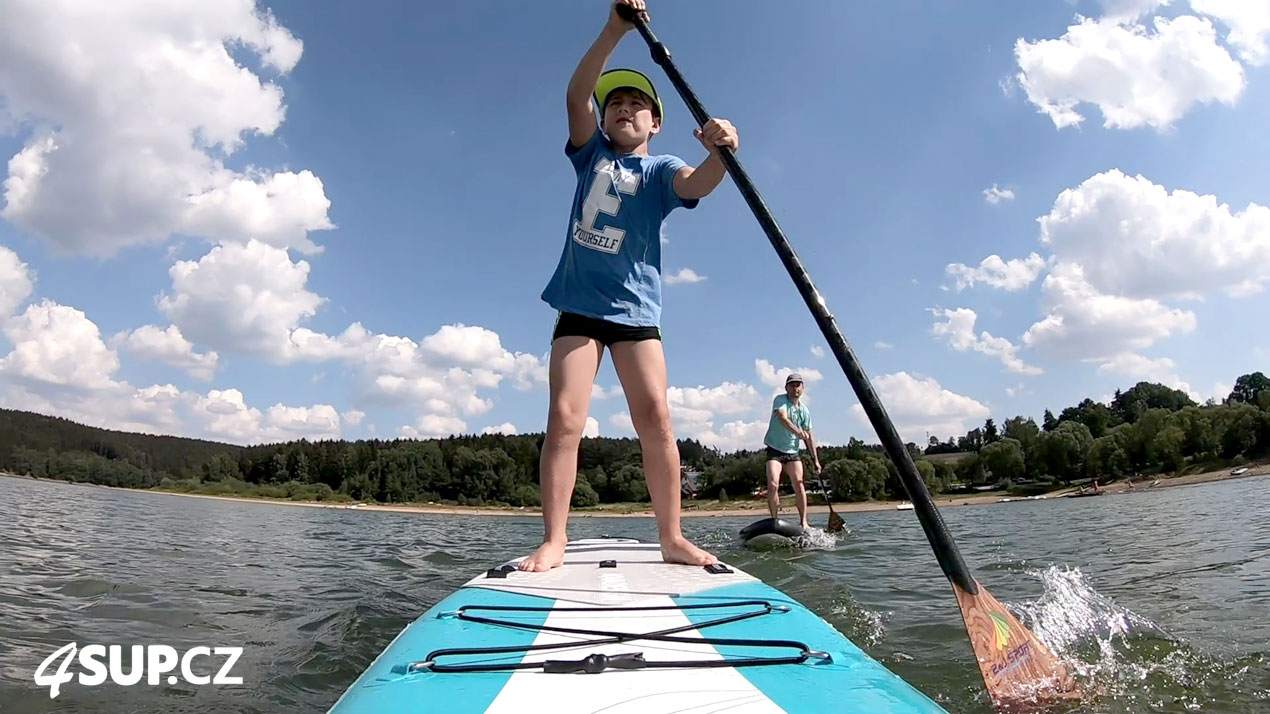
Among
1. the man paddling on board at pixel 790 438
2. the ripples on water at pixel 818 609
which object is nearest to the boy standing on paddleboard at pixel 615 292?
the ripples on water at pixel 818 609

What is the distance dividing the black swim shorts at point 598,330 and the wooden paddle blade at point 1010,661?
1.94m

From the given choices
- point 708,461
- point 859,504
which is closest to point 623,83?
point 859,504

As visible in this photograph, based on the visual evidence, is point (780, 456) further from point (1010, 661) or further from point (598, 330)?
point (1010, 661)

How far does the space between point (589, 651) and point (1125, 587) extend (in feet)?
16.9

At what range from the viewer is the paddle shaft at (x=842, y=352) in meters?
2.69

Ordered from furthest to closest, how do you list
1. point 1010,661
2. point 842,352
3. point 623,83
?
point 623,83, point 842,352, point 1010,661

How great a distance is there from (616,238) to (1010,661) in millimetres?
2625

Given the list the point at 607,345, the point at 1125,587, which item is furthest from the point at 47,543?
the point at 1125,587

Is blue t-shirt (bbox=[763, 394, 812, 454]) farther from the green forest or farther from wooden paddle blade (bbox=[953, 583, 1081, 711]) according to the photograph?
the green forest

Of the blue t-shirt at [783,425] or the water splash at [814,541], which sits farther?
the blue t-shirt at [783,425]

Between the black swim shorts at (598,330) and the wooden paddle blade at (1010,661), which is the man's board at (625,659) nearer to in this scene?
the wooden paddle blade at (1010,661)

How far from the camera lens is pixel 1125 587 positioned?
16.8 ft

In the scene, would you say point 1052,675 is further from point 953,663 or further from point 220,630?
point 220,630

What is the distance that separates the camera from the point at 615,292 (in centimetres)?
370
